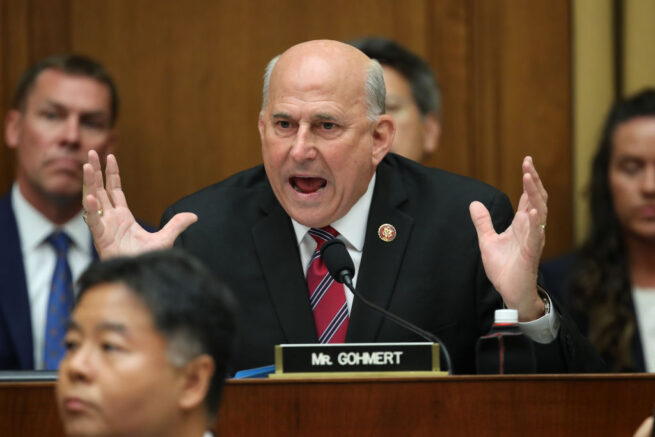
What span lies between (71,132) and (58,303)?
1.98 feet

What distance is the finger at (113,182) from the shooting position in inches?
103

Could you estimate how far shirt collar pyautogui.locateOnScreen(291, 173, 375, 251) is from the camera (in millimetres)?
2863

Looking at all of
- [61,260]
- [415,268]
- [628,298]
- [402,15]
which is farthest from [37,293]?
[628,298]

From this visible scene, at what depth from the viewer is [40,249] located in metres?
3.76

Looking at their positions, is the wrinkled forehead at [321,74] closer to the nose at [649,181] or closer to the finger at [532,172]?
the finger at [532,172]

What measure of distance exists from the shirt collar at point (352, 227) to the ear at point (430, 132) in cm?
113

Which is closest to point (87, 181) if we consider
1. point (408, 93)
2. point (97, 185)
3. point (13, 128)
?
point (97, 185)

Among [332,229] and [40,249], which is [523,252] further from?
[40,249]

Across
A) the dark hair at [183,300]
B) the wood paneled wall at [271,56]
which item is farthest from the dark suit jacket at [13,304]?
the dark hair at [183,300]

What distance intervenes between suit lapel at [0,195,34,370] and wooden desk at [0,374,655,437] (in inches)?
59.6

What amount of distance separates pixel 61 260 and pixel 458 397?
2048 millimetres

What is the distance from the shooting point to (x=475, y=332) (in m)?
2.77

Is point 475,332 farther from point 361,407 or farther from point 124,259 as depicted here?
point 124,259

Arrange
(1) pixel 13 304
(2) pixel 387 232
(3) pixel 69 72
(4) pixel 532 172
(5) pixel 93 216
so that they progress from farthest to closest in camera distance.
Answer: (3) pixel 69 72 → (1) pixel 13 304 → (2) pixel 387 232 → (5) pixel 93 216 → (4) pixel 532 172
